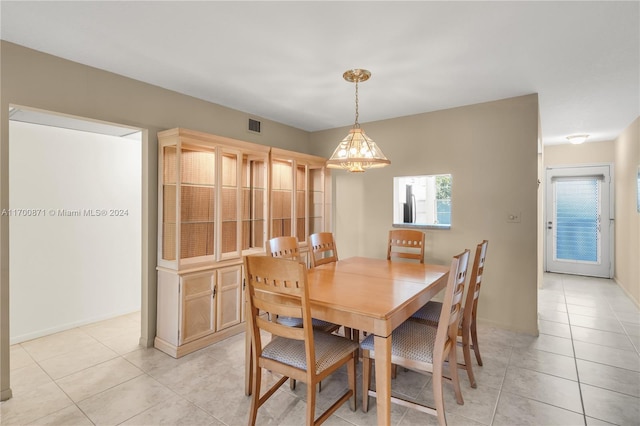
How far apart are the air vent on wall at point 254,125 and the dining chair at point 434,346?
120 inches

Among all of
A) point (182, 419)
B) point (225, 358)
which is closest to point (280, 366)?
point (182, 419)

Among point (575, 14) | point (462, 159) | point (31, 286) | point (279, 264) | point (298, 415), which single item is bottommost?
point (298, 415)

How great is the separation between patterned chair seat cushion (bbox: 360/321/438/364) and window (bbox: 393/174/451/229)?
2013 millimetres

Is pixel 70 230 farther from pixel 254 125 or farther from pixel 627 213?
pixel 627 213

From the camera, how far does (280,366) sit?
1.85 m

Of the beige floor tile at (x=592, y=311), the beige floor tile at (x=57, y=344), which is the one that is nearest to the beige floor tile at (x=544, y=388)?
the beige floor tile at (x=592, y=311)

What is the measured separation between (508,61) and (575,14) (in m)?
0.65

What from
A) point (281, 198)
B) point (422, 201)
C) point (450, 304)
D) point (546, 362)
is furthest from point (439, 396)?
point (422, 201)

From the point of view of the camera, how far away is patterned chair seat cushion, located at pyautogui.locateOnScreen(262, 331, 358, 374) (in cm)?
182

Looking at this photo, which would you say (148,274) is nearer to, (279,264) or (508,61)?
(279,264)

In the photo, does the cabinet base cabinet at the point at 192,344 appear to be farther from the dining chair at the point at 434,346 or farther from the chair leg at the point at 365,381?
the dining chair at the point at 434,346

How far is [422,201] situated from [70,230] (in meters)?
4.52

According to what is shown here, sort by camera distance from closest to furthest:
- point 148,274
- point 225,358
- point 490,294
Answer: point 225,358 < point 148,274 < point 490,294

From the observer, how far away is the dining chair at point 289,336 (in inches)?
67.0
